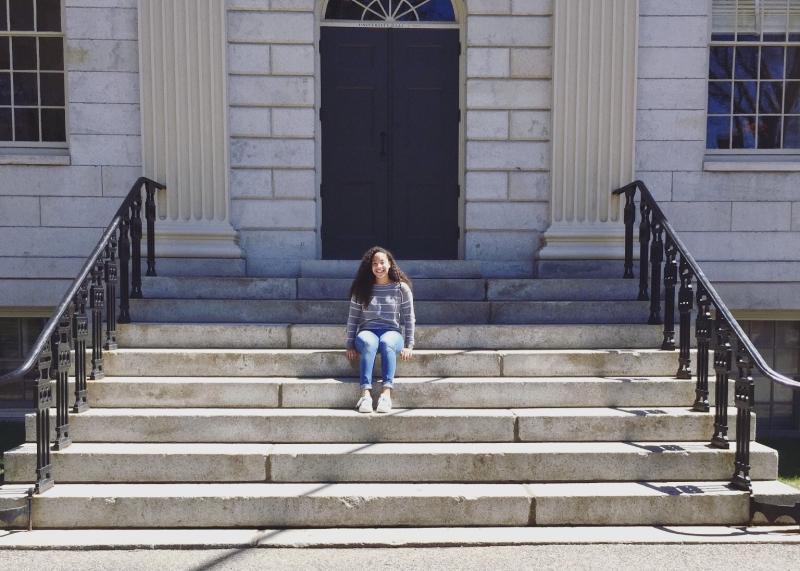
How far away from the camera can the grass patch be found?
6.86 meters

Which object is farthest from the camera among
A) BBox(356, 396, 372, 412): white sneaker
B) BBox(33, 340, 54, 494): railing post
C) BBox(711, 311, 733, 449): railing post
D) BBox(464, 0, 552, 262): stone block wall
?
BBox(464, 0, 552, 262): stone block wall

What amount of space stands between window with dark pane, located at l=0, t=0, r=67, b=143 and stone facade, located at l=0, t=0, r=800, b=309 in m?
0.44

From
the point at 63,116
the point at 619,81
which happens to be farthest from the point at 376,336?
the point at 63,116

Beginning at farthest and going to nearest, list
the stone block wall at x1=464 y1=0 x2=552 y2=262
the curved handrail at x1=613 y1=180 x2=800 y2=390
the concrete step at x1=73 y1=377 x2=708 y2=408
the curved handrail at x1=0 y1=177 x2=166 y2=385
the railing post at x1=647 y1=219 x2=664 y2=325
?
the stone block wall at x1=464 y1=0 x2=552 y2=262 → the railing post at x1=647 y1=219 x2=664 y2=325 → the concrete step at x1=73 y1=377 x2=708 y2=408 → the curved handrail at x1=613 y1=180 x2=800 y2=390 → the curved handrail at x1=0 y1=177 x2=166 y2=385

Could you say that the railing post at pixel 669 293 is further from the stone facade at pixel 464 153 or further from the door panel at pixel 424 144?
the door panel at pixel 424 144

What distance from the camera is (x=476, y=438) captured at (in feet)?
19.6

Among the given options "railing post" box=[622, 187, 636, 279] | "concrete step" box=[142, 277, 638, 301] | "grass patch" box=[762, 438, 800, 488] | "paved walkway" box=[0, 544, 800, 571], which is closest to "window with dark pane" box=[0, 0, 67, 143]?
"concrete step" box=[142, 277, 638, 301]

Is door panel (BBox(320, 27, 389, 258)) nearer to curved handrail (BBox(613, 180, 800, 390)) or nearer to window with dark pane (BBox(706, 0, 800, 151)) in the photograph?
curved handrail (BBox(613, 180, 800, 390))

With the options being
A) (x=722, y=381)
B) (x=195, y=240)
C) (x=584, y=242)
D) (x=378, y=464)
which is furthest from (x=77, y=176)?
(x=722, y=381)

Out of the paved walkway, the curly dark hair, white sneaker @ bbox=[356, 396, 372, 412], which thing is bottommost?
the paved walkway

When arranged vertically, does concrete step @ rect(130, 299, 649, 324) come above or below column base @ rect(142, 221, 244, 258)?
below

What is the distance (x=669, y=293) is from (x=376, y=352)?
269 cm

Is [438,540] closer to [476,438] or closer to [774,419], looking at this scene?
[476,438]

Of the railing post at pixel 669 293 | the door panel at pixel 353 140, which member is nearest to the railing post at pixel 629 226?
the railing post at pixel 669 293
